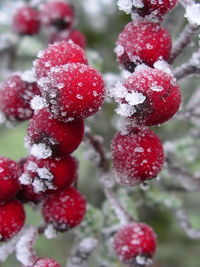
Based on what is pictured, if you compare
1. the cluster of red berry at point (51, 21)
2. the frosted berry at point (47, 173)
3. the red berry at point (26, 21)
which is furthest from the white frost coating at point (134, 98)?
the red berry at point (26, 21)

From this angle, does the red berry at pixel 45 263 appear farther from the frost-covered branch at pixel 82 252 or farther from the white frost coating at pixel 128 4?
the white frost coating at pixel 128 4

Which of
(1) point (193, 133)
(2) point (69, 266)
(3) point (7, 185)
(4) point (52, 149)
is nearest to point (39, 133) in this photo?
(4) point (52, 149)

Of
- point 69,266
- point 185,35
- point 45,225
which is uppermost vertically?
point 185,35

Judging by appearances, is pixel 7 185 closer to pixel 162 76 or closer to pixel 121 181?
pixel 121 181

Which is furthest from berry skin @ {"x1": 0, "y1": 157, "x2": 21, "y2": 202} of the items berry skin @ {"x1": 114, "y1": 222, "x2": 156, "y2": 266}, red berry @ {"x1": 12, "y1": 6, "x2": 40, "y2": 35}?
red berry @ {"x1": 12, "y1": 6, "x2": 40, "y2": 35}

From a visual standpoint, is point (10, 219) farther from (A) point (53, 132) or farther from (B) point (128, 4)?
(B) point (128, 4)

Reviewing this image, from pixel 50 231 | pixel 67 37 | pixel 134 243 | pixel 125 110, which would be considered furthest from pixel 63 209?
pixel 67 37
